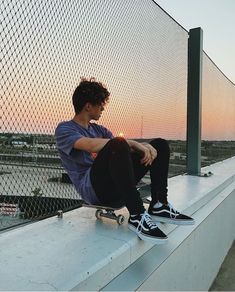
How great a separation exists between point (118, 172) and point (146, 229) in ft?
1.02

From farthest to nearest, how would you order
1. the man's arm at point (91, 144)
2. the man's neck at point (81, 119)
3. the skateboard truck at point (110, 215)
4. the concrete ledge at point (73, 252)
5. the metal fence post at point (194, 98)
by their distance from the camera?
the metal fence post at point (194, 98) < the man's neck at point (81, 119) < the skateboard truck at point (110, 215) < the man's arm at point (91, 144) < the concrete ledge at point (73, 252)

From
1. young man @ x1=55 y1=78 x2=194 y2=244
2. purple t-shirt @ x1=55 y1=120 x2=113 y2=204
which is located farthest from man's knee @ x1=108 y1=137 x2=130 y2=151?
purple t-shirt @ x1=55 y1=120 x2=113 y2=204

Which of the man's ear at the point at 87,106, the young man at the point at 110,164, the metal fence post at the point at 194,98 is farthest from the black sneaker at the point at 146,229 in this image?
the metal fence post at the point at 194,98

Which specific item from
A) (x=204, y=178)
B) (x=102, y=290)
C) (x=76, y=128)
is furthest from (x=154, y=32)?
(x=102, y=290)

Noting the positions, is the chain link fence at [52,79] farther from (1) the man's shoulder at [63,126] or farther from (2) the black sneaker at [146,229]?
(2) the black sneaker at [146,229]

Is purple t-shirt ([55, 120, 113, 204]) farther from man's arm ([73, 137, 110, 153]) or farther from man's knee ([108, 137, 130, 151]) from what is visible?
man's knee ([108, 137, 130, 151])

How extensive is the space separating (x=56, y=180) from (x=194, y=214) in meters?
1.11

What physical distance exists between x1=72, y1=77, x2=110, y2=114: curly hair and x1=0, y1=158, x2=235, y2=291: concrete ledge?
67 cm

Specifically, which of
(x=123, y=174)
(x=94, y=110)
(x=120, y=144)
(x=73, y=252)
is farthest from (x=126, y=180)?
(x=94, y=110)

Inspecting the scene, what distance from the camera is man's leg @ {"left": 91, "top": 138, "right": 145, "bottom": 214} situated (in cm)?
193

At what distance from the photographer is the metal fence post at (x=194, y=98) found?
4.54m

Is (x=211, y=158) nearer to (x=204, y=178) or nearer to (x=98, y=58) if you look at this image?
(x=204, y=178)

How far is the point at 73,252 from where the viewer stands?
1.70m

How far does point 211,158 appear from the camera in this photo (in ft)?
20.5
